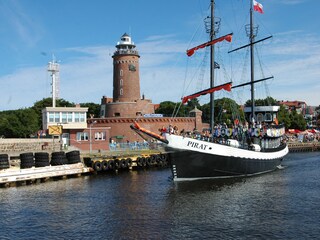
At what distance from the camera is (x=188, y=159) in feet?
111

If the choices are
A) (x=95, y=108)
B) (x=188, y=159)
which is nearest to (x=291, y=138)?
(x=95, y=108)

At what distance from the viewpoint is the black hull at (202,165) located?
111ft

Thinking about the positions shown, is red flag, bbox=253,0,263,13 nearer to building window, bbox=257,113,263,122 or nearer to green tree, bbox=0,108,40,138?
building window, bbox=257,113,263,122

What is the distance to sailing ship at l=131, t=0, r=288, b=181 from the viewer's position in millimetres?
33812

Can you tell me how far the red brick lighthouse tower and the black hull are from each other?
4100 centimetres

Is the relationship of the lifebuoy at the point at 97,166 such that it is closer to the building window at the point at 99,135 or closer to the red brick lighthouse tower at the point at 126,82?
the building window at the point at 99,135

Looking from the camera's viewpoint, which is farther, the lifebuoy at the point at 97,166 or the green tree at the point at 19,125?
the green tree at the point at 19,125

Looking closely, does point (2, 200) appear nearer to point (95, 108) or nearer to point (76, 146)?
point (76, 146)

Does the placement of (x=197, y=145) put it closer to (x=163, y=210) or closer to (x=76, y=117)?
(x=163, y=210)

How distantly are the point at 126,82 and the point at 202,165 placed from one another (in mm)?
45250

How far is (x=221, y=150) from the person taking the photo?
34.9m

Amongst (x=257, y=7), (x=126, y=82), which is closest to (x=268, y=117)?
(x=257, y=7)

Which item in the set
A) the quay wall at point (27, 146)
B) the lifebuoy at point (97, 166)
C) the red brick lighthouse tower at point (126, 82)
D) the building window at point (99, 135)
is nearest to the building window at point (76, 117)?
the building window at point (99, 135)

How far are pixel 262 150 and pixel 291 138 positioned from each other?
6576cm
